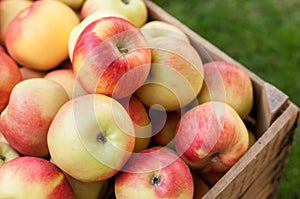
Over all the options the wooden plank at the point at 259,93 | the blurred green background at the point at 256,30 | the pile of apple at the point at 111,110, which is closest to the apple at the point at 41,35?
the pile of apple at the point at 111,110

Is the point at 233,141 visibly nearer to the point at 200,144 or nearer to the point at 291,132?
the point at 200,144

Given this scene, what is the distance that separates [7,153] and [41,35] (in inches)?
11.1

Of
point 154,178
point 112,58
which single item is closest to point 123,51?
point 112,58

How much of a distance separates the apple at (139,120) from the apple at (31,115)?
0.13 m

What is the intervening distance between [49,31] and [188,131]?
0.40 m

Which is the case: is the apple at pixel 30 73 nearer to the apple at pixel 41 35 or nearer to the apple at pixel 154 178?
the apple at pixel 41 35

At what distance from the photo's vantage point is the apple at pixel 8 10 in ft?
4.16

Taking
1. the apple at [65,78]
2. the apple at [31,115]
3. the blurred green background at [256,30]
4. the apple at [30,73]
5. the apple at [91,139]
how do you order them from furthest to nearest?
the blurred green background at [256,30]
the apple at [30,73]
the apple at [65,78]
the apple at [31,115]
the apple at [91,139]

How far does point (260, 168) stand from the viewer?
114cm

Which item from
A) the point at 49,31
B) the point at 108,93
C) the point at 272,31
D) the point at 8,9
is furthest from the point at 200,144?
the point at 272,31

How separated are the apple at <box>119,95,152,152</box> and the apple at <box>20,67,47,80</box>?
29 cm

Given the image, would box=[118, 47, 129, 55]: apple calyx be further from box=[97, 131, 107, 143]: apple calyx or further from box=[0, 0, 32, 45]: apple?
box=[0, 0, 32, 45]: apple

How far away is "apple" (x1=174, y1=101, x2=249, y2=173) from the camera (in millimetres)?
972

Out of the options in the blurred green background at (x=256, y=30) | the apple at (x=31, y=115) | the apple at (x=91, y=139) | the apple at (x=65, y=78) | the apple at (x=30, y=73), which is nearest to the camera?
the apple at (x=91, y=139)
